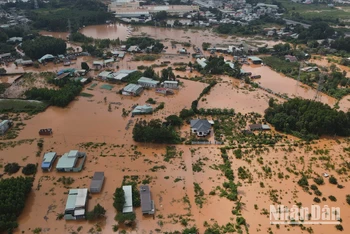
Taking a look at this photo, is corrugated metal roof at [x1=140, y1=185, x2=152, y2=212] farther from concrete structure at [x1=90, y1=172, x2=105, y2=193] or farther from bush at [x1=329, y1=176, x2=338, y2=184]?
bush at [x1=329, y1=176, x2=338, y2=184]

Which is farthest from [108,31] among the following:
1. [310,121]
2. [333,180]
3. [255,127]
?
[333,180]

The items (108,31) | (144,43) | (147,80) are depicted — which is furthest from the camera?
(108,31)

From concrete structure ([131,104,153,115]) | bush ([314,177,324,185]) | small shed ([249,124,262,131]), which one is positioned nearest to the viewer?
bush ([314,177,324,185])

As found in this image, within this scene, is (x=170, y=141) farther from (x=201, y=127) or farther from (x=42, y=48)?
(x=42, y=48)

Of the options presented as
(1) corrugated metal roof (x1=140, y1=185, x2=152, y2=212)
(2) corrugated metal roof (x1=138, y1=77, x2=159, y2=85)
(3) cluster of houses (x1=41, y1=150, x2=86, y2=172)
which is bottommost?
(3) cluster of houses (x1=41, y1=150, x2=86, y2=172)

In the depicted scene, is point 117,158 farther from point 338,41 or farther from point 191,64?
point 338,41

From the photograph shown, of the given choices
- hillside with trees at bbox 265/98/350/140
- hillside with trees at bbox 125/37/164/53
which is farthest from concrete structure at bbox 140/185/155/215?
hillside with trees at bbox 125/37/164/53
